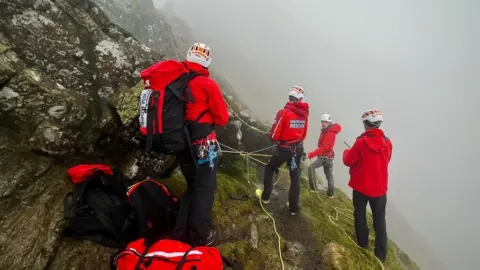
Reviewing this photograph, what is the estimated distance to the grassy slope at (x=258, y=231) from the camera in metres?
6.39

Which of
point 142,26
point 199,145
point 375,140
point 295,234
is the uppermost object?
point 142,26

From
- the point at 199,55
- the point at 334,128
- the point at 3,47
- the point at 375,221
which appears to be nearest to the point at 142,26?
the point at 334,128

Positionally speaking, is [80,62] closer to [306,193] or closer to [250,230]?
[250,230]

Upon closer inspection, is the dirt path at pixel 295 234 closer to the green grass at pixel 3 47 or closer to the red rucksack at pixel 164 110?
the red rucksack at pixel 164 110

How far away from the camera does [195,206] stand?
5.98m

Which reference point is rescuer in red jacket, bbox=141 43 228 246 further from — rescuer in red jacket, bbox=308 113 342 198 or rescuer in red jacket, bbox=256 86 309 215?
rescuer in red jacket, bbox=308 113 342 198

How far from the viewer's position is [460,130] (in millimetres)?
177875

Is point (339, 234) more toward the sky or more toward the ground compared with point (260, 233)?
more toward the sky

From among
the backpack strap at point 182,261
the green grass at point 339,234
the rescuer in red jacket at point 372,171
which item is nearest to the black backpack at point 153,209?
the backpack strap at point 182,261

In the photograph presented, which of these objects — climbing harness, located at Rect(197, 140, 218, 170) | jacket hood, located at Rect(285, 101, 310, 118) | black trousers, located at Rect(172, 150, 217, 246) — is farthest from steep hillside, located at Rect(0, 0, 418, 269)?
jacket hood, located at Rect(285, 101, 310, 118)

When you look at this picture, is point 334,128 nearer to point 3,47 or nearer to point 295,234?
point 295,234

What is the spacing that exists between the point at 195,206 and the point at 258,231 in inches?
83.9

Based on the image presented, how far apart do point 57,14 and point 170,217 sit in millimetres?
6295

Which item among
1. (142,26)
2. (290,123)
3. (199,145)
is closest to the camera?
(199,145)
